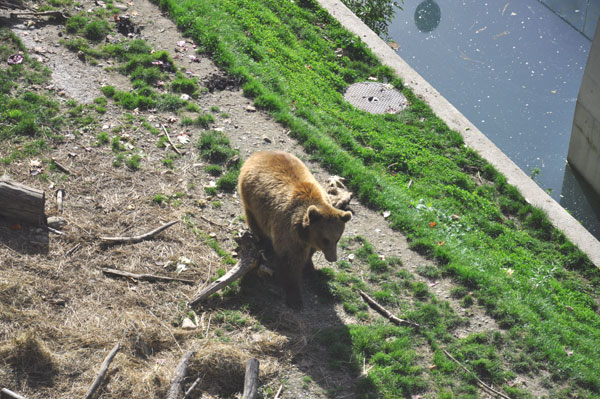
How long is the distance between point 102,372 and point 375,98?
8.90m

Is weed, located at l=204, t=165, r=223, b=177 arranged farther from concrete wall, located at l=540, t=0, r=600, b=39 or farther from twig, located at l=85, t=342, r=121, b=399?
concrete wall, located at l=540, t=0, r=600, b=39

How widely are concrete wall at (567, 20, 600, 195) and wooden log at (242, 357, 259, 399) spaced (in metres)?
10.5

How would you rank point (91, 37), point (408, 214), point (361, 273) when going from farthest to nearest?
1. point (91, 37)
2. point (408, 214)
3. point (361, 273)

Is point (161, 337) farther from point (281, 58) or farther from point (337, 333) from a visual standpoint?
point (281, 58)

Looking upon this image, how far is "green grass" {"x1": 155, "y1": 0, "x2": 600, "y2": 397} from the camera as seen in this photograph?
8.27 metres

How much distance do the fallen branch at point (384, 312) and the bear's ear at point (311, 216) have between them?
148 cm

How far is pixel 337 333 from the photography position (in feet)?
23.2

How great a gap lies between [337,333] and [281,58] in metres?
7.53

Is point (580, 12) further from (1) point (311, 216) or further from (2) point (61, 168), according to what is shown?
(2) point (61, 168)

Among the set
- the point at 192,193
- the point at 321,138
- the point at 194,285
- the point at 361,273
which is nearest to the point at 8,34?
the point at 192,193

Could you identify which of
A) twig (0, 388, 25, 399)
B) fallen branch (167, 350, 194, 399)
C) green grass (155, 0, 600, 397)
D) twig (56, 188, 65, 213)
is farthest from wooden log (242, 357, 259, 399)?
twig (56, 188, 65, 213)

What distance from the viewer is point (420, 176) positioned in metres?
11.1

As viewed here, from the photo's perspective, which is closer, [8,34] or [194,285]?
[194,285]

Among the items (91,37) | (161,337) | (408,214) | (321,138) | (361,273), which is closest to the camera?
(161,337)
